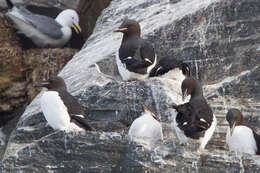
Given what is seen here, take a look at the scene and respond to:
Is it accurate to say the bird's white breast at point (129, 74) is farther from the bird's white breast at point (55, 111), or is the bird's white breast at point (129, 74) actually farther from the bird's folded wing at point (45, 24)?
the bird's folded wing at point (45, 24)

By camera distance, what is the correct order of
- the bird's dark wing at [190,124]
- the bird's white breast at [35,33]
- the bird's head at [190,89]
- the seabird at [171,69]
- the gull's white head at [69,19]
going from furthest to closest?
the gull's white head at [69,19] → the bird's white breast at [35,33] → the seabird at [171,69] → the bird's head at [190,89] → the bird's dark wing at [190,124]

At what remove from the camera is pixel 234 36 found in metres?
9.35

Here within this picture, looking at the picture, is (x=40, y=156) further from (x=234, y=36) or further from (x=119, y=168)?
(x=234, y=36)

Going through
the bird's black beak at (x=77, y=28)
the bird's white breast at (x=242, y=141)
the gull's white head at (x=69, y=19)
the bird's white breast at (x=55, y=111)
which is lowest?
the bird's white breast at (x=242, y=141)

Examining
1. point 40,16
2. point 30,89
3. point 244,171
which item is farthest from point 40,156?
point 40,16

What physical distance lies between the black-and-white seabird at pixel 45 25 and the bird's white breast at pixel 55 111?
4924 millimetres

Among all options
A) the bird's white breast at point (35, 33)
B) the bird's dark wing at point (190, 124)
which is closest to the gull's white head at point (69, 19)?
the bird's white breast at point (35, 33)

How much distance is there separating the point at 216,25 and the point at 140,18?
63.3 inches

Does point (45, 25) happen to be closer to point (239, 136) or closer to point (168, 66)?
point (168, 66)

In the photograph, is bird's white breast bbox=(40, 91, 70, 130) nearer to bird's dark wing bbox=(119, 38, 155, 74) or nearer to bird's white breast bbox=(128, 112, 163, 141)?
bird's white breast bbox=(128, 112, 163, 141)

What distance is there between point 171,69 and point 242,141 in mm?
1674

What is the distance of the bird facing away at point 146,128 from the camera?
311 inches

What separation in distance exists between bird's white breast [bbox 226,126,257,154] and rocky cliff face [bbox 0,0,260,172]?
265 mm

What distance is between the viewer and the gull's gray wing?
12727 millimetres
